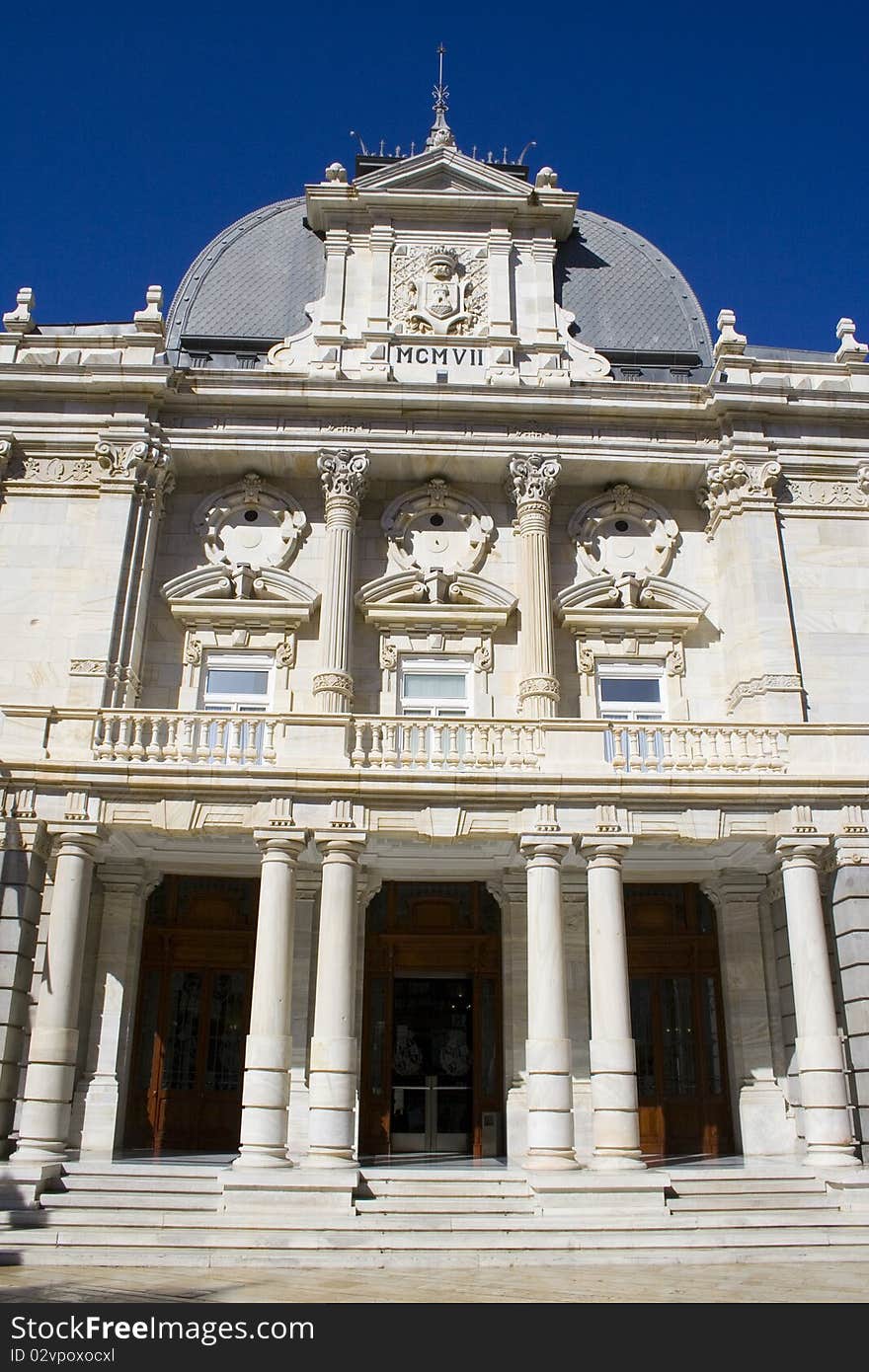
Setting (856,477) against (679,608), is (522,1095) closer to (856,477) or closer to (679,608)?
(679,608)

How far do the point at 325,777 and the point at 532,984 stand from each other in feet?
14.1

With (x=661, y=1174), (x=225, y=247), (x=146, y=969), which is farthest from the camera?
(x=225, y=247)

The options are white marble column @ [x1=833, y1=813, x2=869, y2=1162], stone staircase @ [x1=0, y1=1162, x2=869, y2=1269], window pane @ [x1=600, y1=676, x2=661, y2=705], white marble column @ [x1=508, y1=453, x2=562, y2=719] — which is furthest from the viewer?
window pane @ [x1=600, y1=676, x2=661, y2=705]

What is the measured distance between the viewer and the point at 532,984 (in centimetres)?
1591

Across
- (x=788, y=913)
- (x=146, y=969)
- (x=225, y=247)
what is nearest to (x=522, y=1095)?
(x=788, y=913)

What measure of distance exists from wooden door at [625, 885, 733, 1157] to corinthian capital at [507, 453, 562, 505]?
795cm

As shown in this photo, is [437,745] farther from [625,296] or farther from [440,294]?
[625,296]

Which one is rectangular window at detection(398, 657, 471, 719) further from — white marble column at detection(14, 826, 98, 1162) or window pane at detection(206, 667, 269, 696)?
white marble column at detection(14, 826, 98, 1162)

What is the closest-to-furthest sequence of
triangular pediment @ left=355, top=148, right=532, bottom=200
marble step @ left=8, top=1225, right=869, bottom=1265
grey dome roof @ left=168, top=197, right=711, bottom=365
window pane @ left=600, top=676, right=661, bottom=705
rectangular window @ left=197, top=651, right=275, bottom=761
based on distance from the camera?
marble step @ left=8, top=1225, right=869, bottom=1265, rectangular window @ left=197, top=651, right=275, bottom=761, window pane @ left=600, top=676, right=661, bottom=705, grey dome roof @ left=168, top=197, right=711, bottom=365, triangular pediment @ left=355, top=148, right=532, bottom=200

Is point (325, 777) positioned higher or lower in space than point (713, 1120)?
higher

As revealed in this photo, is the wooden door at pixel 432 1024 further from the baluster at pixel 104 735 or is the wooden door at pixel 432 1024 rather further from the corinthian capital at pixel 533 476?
the corinthian capital at pixel 533 476

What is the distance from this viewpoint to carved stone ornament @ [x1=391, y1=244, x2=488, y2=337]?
2378cm

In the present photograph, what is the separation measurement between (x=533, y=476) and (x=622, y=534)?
2.42 meters

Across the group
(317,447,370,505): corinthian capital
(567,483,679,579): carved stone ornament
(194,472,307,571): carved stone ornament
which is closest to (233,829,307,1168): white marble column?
(194,472,307,571): carved stone ornament
